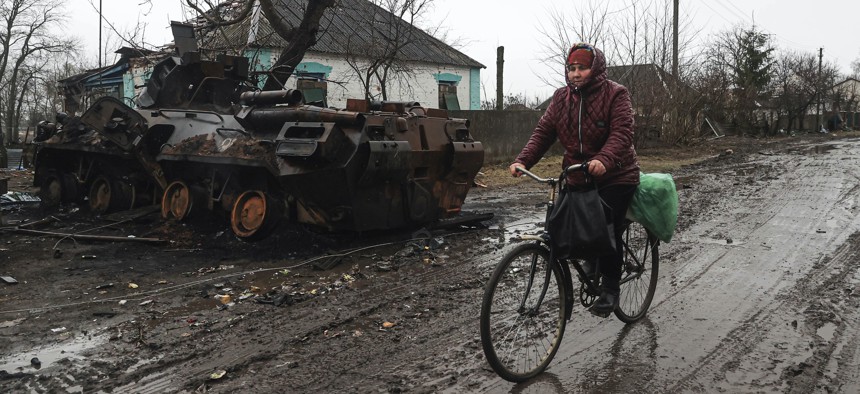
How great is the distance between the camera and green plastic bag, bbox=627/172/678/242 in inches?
165

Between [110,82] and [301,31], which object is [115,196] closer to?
[301,31]

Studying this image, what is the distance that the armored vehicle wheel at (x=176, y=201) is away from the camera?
810 cm

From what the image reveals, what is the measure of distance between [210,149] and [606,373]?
5.21 metres

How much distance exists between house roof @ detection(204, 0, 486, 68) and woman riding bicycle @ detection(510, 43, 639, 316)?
11266 millimetres

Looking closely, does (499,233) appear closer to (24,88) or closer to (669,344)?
(669,344)

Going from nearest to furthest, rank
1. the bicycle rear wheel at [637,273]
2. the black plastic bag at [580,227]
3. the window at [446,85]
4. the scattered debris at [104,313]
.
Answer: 1. the black plastic bag at [580,227]
2. the bicycle rear wheel at [637,273]
3. the scattered debris at [104,313]
4. the window at [446,85]

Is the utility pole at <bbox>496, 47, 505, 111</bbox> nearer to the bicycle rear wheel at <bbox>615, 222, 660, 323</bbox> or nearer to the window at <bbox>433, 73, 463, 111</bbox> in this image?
the window at <bbox>433, 73, 463, 111</bbox>

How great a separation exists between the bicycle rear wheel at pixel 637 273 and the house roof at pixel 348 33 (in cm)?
1112

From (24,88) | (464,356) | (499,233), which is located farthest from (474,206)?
(24,88)

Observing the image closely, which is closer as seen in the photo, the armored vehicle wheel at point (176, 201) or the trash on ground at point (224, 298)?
the trash on ground at point (224, 298)

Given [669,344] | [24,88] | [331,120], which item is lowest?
[669,344]

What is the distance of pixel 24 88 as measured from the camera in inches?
1507

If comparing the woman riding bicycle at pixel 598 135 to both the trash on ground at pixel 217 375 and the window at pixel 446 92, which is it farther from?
the window at pixel 446 92

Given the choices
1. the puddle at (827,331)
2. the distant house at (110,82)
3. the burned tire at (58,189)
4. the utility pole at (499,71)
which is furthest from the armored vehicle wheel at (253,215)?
the distant house at (110,82)
